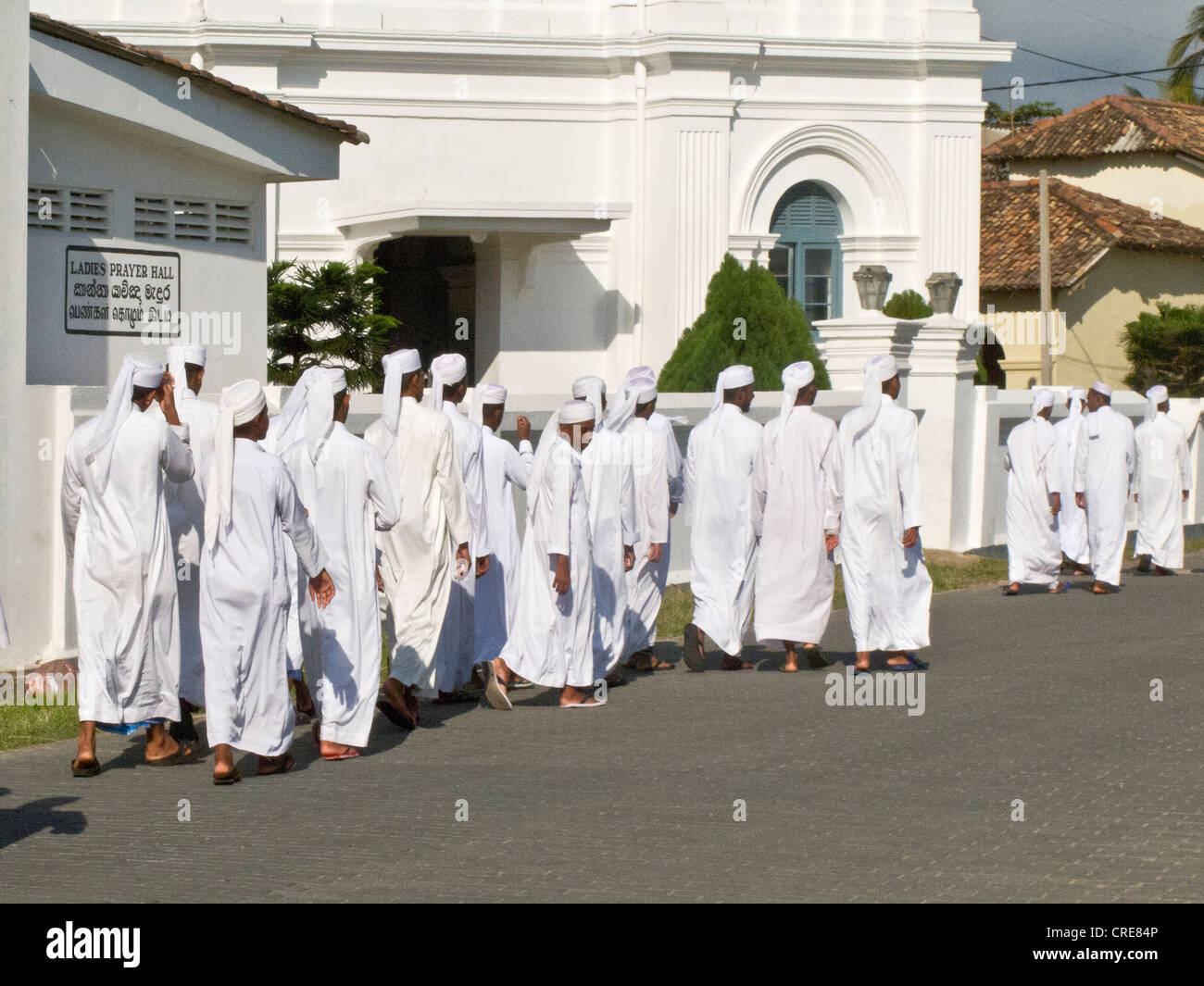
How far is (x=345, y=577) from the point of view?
386 inches

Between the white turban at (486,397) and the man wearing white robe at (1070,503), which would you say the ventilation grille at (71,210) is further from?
the man wearing white robe at (1070,503)

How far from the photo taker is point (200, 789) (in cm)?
885

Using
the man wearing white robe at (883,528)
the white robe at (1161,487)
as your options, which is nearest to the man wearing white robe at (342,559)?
the man wearing white robe at (883,528)

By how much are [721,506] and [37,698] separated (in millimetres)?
4425

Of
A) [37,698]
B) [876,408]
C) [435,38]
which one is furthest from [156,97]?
[435,38]

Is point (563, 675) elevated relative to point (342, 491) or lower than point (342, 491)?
lower

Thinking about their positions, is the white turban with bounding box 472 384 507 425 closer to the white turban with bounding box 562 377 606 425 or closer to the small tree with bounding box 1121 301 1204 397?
the white turban with bounding box 562 377 606 425

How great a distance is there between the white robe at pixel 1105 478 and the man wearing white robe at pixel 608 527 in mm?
6957

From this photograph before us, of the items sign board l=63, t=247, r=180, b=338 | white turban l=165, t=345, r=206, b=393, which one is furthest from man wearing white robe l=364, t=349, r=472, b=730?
sign board l=63, t=247, r=180, b=338

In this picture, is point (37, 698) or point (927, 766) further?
point (37, 698)

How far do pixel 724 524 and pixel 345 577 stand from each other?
370 cm

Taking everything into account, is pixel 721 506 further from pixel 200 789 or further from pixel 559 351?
pixel 559 351

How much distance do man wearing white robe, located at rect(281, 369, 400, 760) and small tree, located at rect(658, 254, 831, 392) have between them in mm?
11473

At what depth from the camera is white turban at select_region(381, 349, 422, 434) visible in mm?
10945
